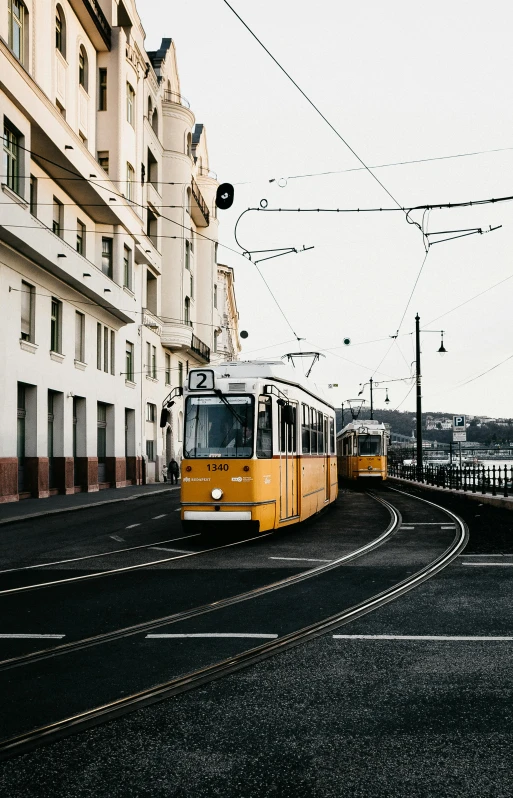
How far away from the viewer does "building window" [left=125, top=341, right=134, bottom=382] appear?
39781 mm

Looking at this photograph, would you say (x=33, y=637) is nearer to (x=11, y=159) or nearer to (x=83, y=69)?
(x=11, y=159)

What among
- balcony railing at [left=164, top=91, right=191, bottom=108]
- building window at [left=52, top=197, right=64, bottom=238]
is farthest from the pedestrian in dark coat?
balcony railing at [left=164, top=91, right=191, bottom=108]

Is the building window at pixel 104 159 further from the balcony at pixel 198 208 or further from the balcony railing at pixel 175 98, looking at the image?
the balcony at pixel 198 208

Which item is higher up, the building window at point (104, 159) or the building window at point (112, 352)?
the building window at point (104, 159)

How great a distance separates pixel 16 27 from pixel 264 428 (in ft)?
57.6

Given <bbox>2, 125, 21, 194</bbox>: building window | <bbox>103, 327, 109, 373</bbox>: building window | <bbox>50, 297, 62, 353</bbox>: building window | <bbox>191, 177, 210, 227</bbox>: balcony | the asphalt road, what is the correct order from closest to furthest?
1. the asphalt road
2. <bbox>2, 125, 21, 194</bbox>: building window
3. <bbox>50, 297, 62, 353</bbox>: building window
4. <bbox>103, 327, 109, 373</bbox>: building window
5. <bbox>191, 177, 210, 227</bbox>: balcony

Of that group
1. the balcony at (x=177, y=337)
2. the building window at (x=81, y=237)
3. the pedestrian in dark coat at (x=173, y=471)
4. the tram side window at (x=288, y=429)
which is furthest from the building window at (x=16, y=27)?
the balcony at (x=177, y=337)

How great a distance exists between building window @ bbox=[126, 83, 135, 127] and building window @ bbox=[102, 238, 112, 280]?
21.8 feet

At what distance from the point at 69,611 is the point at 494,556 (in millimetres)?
6499

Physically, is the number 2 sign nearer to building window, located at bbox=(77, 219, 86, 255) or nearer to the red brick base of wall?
the red brick base of wall

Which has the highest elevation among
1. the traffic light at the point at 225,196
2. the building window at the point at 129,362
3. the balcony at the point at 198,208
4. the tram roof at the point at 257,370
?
the balcony at the point at 198,208

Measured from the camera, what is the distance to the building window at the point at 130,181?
3762cm

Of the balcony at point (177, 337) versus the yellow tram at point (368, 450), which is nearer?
the yellow tram at point (368, 450)

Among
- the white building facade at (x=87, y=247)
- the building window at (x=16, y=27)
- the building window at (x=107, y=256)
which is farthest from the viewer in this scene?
the building window at (x=107, y=256)
